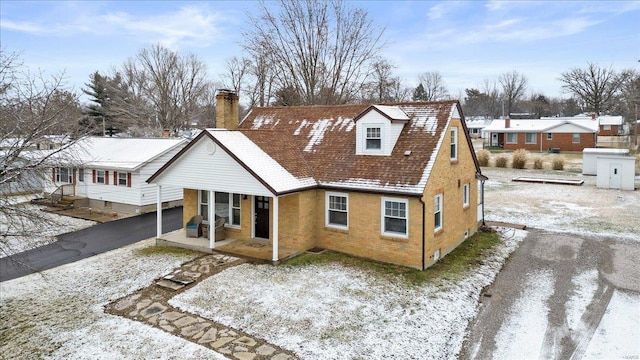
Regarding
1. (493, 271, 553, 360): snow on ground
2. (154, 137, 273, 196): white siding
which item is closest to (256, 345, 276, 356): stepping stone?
(493, 271, 553, 360): snow on ground

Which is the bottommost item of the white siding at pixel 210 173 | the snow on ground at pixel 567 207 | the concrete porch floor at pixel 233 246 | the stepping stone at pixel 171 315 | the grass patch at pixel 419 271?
the stepping stone at pixel 171 315

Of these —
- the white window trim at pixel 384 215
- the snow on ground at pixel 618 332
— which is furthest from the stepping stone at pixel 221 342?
the snow on ground at pixel 618 332

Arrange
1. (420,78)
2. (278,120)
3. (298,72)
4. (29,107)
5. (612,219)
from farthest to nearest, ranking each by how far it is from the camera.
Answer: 1. (420,78)
2. (298,72)
3. (612,219)
4. (278,120)
5. (29,107)

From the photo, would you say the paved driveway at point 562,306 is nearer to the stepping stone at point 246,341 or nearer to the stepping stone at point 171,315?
the stepping stone at point 246,341

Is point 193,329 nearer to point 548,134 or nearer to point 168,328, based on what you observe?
point 168,328

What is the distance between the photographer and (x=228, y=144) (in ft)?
49.3

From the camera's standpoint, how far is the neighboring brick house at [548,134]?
54.9 metres

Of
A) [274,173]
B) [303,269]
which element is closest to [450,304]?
[303,269]

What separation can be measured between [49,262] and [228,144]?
8.47 metres

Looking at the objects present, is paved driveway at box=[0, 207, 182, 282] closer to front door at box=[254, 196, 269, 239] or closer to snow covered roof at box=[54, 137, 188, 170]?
snow covered roof at box=[54, 137, 188, 170]

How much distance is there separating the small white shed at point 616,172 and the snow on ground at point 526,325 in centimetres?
2179

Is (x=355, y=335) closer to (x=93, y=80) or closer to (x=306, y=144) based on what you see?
(x=306, y=144)

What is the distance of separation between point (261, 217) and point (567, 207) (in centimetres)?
1810

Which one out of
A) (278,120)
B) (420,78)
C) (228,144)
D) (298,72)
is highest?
(420,78)
